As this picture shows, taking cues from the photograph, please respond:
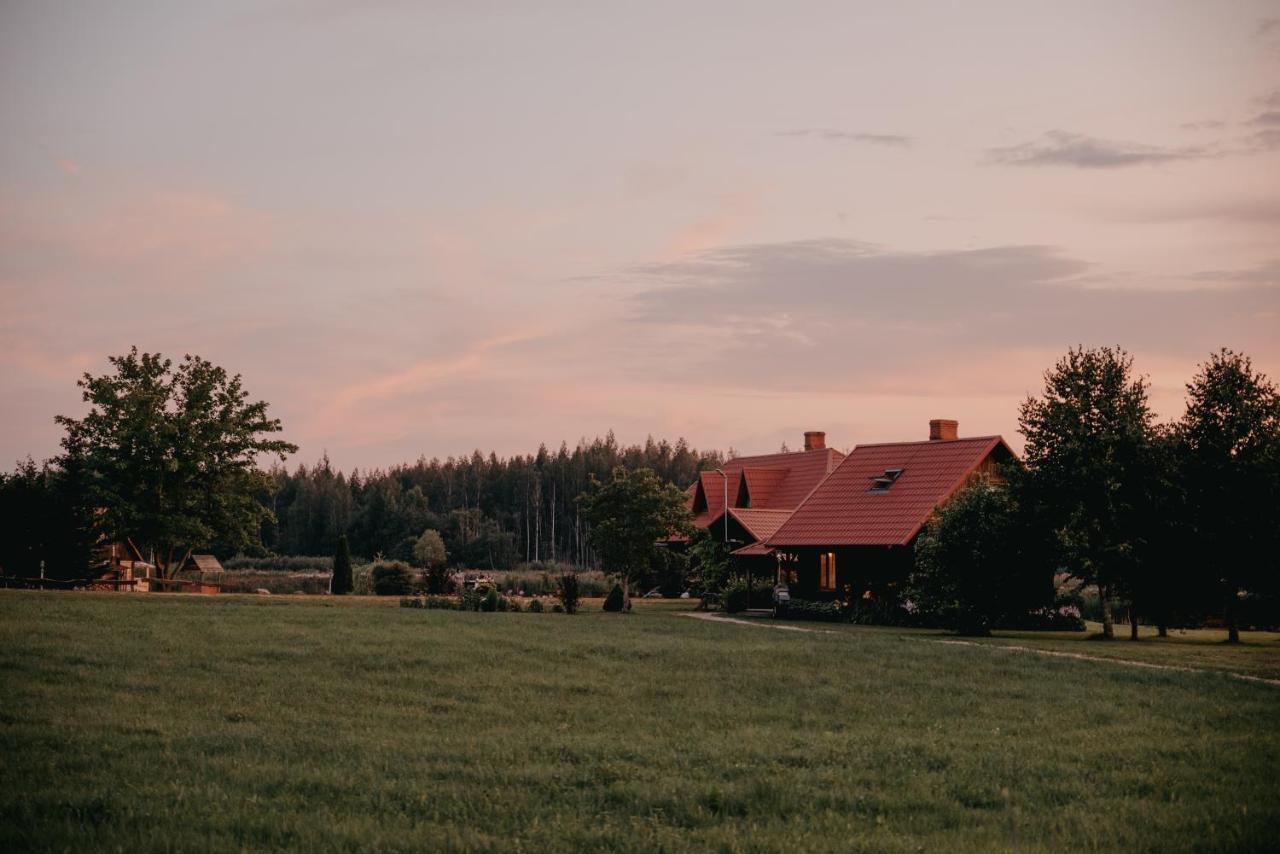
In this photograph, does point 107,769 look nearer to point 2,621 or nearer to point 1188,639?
point 2,621

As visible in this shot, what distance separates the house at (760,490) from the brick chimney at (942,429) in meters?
6.40

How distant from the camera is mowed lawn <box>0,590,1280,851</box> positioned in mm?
10062

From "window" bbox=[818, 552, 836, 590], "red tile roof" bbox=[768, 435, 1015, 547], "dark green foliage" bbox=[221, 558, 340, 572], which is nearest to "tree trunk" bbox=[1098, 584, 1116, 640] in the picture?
"red tile roof" bbox=[768, 435, 1015, 547]

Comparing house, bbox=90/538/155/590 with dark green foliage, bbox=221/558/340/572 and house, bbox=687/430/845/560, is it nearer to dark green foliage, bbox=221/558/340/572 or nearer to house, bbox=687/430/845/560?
dark green foliage, bbox=221/558/340/572

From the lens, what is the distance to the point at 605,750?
13555 millimetres

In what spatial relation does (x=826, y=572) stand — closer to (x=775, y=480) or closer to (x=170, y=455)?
(x=775, y=480)

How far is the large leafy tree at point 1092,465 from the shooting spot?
34344 millimetres

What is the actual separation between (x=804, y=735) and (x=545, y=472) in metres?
130

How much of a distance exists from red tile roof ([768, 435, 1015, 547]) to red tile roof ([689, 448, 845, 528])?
9.14 metres

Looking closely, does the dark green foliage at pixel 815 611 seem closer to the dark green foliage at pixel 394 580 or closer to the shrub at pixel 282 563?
the dark green foliage at pixel 394 580

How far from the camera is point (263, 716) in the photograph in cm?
1576

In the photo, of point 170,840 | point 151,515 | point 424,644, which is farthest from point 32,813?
point 151,515

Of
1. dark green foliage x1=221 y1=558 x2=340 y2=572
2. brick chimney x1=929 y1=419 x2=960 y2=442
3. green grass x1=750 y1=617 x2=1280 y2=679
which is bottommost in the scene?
green grass x1=750 y1=617 x2=1280 y2=679

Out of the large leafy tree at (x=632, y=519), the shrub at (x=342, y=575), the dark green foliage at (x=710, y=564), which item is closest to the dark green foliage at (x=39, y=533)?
the shrub at (x=342, y=575)
